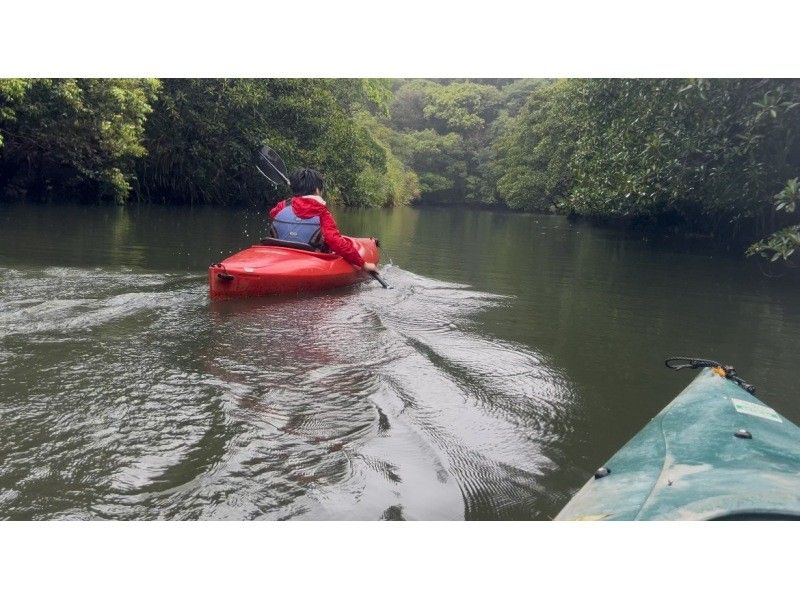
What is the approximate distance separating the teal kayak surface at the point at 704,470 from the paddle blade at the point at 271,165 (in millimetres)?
6865

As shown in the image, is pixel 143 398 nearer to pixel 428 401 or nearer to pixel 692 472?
pixel 428 401

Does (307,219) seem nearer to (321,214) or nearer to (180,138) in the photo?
(321,214)

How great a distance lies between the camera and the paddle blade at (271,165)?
9.02m

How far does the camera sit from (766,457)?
2.27 meters

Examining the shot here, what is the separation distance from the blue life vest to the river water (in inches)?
22.4

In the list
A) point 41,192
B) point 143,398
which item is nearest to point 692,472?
point 143,398

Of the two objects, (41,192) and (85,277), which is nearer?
(85,277)

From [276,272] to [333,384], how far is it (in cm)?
234

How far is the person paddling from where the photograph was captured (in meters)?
6.49

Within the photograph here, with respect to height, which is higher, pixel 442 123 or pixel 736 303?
pixel 442 123

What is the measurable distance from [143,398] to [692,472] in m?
2.53

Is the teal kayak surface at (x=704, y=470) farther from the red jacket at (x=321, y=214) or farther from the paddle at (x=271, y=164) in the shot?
the paddle at (x=271, y=164)

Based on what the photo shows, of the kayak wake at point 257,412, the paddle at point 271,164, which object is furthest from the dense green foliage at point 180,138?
the kayak wake at point 257,412

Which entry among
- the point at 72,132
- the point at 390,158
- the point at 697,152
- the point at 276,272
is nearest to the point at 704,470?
the point at 276,272
